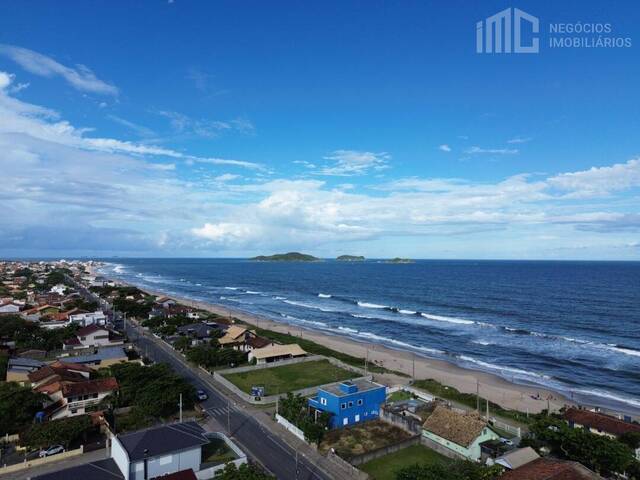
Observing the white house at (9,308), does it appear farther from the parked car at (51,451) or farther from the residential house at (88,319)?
the parked car at (51,451)

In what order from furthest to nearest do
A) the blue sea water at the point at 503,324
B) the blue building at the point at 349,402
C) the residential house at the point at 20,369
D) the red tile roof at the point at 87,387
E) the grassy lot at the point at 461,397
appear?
the blue sea water at the point at 503,324 < the residential house at the point at 20,369 < the grassy lot at the point at 461,397 < the red tile roof at the point at 87,387 < the blue building at the point at 349,402

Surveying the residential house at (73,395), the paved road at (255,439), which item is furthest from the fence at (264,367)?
the residential house at (73,395)

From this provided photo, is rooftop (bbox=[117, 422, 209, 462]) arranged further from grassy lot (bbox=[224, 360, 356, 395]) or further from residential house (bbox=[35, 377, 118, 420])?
grassy lot (bbox=[224, 360, 356, 395])

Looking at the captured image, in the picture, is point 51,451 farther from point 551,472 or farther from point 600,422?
point 600,422

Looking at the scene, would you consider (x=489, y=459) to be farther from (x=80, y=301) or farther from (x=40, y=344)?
(x=80, y=301)

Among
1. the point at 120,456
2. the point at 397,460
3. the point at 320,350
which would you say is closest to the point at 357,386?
the point at 397,460
